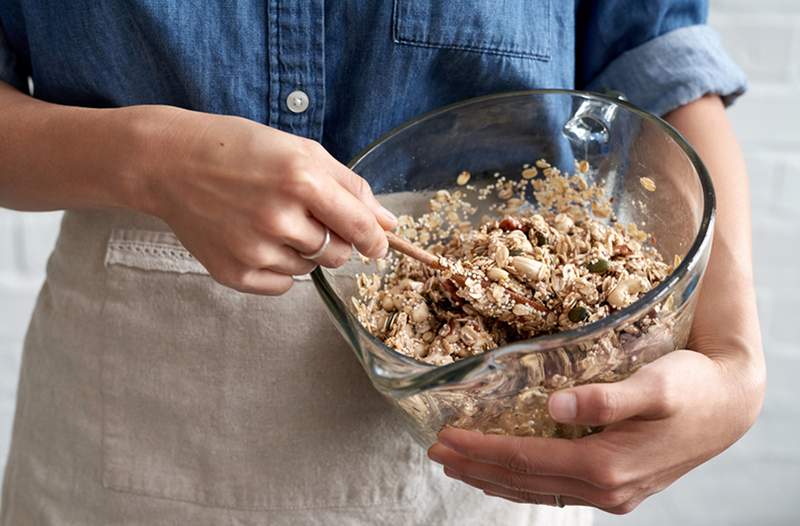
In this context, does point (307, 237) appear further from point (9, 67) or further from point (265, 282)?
point (9, 67)

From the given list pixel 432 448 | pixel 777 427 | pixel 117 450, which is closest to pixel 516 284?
pixel 432 448

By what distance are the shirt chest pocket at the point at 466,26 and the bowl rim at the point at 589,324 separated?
0.12ft

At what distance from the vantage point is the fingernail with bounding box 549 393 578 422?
1.47 feet

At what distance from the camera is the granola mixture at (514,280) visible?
0.52 metres

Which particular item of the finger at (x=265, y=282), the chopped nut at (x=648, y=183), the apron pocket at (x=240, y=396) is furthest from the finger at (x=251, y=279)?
the chopped nut at (x=648, y=183)

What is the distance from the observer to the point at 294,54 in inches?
23.0

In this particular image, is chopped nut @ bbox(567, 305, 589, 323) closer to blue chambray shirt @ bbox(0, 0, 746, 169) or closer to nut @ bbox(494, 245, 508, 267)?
nut @ bbox(494, 245, 508, 267)

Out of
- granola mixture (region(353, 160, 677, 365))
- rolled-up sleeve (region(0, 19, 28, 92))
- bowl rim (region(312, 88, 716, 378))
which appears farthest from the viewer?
rolled-up sleeve (region(0, 19, 28, 92))

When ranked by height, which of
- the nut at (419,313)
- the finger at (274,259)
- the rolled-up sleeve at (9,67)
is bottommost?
the nut at (419,313)

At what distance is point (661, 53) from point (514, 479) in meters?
0.36

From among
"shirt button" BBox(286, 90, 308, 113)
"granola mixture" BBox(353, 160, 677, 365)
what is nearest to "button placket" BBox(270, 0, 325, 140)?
"shirt button" BBox(286, 90, 308, 113)

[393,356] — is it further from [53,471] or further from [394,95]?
Result: [53,471]

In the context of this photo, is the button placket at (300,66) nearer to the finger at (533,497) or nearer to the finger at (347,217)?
the finger at (347,217)

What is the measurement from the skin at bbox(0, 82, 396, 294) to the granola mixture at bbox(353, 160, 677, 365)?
0.07 meters
